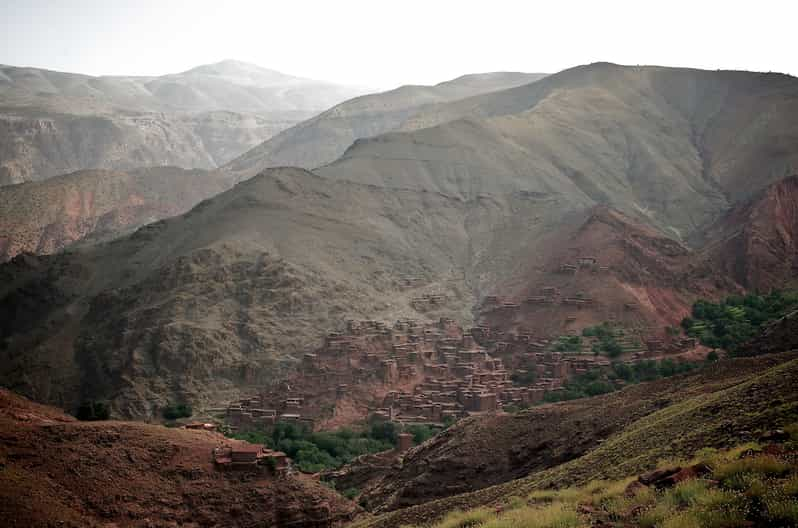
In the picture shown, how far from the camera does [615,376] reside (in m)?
58.2

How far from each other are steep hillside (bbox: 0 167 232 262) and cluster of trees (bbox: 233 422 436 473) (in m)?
62.4

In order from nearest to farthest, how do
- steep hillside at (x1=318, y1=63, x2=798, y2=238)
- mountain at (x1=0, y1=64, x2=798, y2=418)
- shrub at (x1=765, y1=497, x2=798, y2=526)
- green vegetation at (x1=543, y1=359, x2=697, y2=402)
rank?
shrub at (x1=765, y1=497, x2=798, y2=526)
green vegetation at (x1=543, y1=359, x2=697, y2=402)
mountain at (x1=0, y1=64, x2=798, y2=418)
steep hillside at (x1=318, y1=63, x2=798, y2=238)

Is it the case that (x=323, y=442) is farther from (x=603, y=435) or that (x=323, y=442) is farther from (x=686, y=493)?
(x=686, y=493)

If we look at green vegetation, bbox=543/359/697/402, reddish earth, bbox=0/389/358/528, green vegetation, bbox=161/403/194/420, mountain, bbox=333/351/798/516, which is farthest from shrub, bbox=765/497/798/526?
green vegetation, bbox=161/403/194/420

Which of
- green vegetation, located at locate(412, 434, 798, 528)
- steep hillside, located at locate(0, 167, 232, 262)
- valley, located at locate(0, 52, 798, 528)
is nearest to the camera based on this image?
green vegetation, located at locate(412, 434, 798, 528)

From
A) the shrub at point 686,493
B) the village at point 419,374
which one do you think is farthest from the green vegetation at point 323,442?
the shrub at point 686,493

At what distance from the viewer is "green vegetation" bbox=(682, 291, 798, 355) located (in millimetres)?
62125

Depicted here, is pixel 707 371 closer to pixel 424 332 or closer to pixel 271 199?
pixel 424 332

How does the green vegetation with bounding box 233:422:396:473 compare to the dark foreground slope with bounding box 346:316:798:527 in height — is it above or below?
below

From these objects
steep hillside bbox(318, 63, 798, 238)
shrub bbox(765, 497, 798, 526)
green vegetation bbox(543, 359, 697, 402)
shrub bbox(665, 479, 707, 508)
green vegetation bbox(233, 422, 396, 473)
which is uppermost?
steep hillside bbox(318, 63, 798, 238)

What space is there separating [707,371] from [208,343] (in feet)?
117

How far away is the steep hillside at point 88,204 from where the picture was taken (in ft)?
357

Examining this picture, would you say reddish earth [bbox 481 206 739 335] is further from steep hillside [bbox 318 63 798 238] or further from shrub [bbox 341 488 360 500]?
shrub [bbox 341 488 360 500]

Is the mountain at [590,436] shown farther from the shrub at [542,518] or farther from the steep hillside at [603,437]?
the shrub at [542,518]
